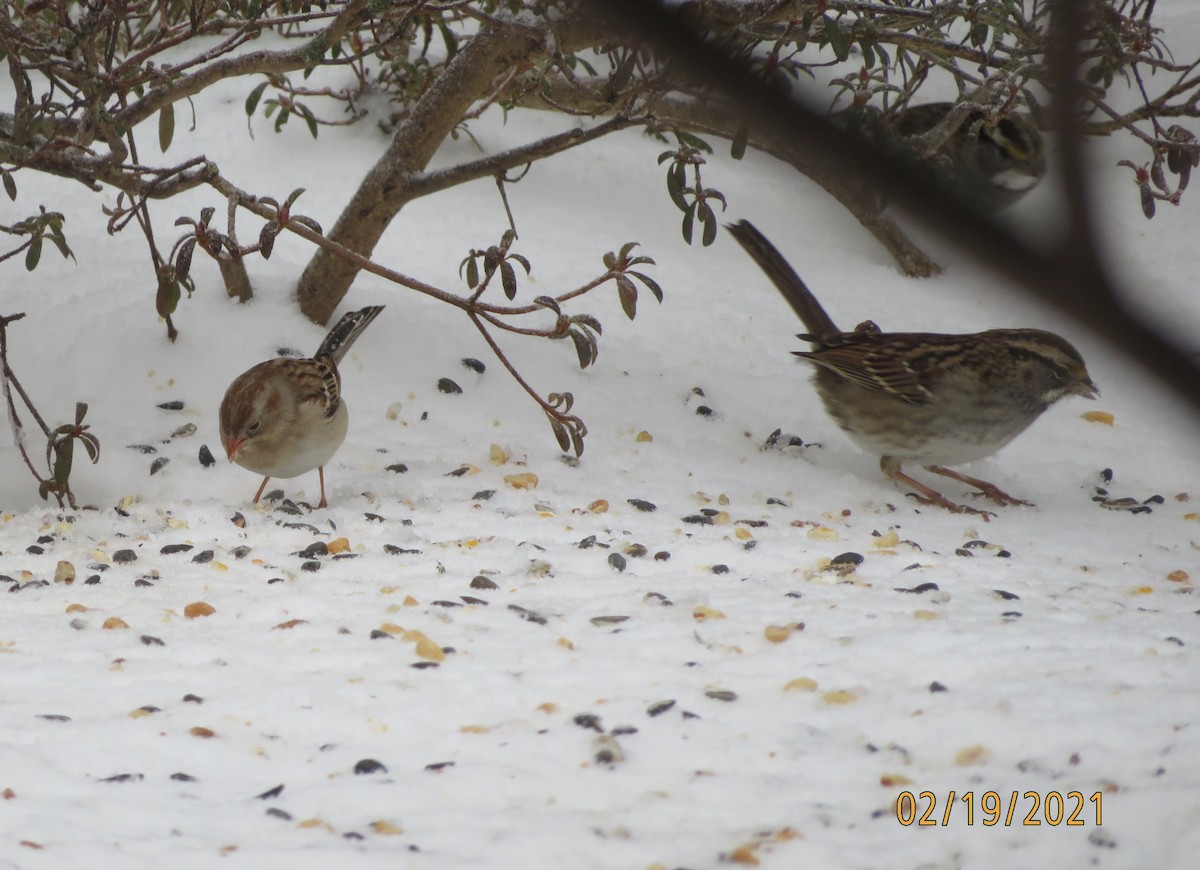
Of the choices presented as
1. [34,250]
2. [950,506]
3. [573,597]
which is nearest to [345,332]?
[34,250]

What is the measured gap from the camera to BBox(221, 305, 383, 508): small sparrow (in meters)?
4.29

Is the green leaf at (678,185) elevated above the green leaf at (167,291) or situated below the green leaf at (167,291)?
above

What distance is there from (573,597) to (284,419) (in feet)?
4.53

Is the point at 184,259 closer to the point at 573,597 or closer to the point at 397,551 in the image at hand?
the point at 397,551

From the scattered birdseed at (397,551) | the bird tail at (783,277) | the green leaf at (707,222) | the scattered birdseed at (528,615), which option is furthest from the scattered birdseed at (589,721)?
the bird tail at (783,277)

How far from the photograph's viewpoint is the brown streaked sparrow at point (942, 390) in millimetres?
4883

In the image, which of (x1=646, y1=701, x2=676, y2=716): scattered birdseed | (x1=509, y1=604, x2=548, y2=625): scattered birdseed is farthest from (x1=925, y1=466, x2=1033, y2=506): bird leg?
(x1=646, y1=701, x2=676, y2=716): scattered birdseed

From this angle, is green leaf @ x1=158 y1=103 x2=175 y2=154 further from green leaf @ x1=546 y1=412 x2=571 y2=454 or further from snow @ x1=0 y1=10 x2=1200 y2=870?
green leaf @ x1=546 y1=412 x2=571 y2=454

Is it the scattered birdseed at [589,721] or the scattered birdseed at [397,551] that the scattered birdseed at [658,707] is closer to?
the scattered birdseed at [589,721]

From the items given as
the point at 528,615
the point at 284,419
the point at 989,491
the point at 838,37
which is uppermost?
the point at 838,37

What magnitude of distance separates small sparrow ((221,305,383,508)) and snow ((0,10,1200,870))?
23cm

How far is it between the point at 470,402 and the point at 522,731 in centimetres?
295

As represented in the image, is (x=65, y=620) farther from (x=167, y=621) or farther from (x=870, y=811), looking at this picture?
(x=870, y=811)

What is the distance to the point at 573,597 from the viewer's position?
3355 mm
